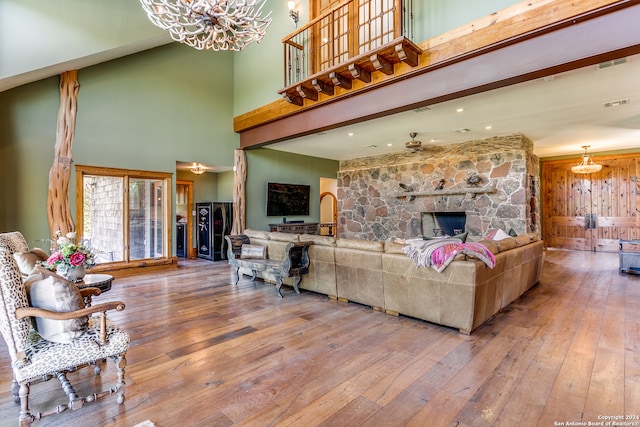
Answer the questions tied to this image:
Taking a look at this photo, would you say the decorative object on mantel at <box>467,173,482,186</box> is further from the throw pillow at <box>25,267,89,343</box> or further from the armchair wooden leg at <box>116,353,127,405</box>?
the throw pillow at <box>25,267,89,343</box>

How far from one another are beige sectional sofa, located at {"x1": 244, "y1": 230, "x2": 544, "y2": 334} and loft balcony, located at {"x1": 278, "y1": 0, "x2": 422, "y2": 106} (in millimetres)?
2367

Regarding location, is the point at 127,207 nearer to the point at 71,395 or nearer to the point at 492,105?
the point at 71,395

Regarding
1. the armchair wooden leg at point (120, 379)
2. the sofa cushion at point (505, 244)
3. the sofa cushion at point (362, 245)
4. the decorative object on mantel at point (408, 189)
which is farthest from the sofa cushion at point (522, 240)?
the armchair wooden leg at point (120, 379)

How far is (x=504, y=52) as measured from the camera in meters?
3.34

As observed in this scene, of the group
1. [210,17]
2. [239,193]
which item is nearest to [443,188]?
[239,193]

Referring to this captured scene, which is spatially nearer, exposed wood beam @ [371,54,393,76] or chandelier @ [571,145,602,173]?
exposed wood beam @ [371,54,393,76]

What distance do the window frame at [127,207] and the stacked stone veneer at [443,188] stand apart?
5508mm

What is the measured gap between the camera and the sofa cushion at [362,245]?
3809 mm

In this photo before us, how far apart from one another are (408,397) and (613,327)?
277cm

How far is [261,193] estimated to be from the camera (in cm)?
798

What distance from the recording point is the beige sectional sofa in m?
3.11

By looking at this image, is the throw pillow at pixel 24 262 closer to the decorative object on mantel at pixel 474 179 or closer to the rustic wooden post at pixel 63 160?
the rustic wooden post at pixel 63 160

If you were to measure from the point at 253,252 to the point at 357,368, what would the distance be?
9.95 feet

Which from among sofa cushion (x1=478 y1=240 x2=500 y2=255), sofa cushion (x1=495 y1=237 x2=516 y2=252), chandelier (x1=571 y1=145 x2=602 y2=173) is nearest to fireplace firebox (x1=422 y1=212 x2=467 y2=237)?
chandelier (x1=571 y1=145 x2=602 y2=173)
